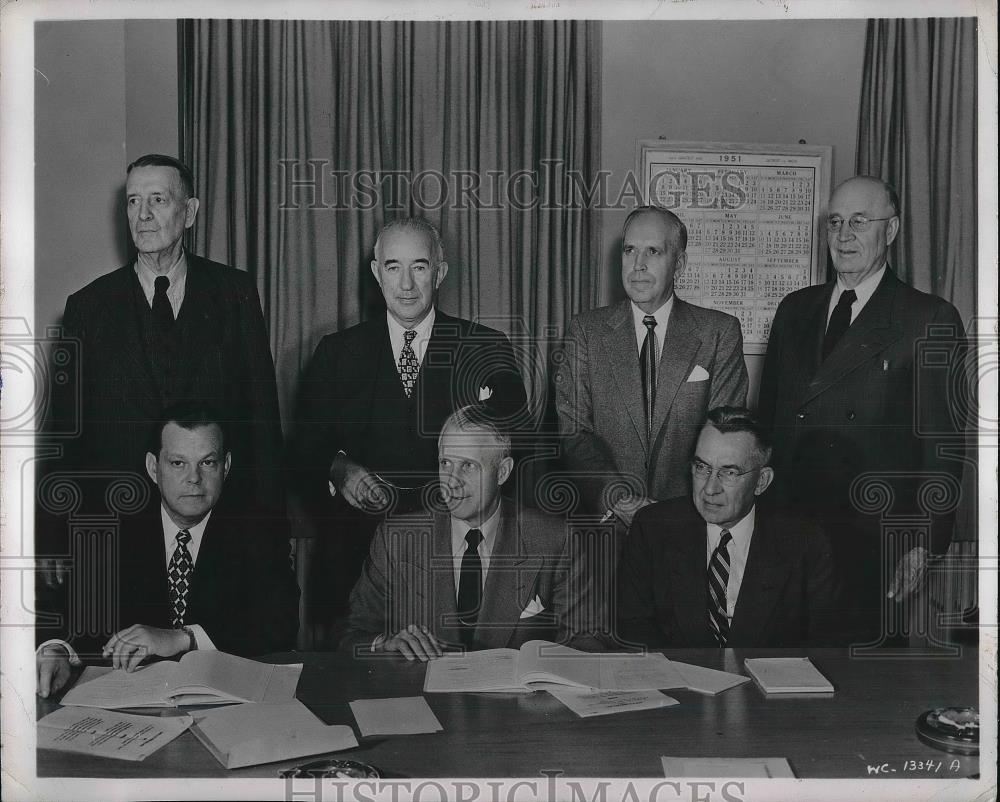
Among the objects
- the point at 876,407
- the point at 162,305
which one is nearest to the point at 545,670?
the point at 876,407

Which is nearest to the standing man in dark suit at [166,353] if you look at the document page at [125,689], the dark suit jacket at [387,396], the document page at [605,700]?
the dark suit jacket at [387,396]

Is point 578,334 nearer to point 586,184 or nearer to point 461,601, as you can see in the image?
point 586,184

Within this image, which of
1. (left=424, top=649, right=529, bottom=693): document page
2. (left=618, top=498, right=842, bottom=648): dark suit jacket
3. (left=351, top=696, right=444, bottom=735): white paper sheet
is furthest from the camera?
(left=618, top=498, right=842, bottom=648): dark suit jacket

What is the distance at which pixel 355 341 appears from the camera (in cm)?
323

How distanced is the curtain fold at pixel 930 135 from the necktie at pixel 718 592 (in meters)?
1.09

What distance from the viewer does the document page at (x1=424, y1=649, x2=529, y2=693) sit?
2809 mm

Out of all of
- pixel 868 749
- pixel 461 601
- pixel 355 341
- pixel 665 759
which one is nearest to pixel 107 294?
pixel 355 341

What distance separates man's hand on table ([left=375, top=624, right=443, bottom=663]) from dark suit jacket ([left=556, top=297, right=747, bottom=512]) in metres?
0.66

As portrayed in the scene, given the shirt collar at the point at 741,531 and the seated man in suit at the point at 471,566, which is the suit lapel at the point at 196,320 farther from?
the shirt collar at the point at 741,531

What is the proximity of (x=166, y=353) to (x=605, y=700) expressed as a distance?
1734mm

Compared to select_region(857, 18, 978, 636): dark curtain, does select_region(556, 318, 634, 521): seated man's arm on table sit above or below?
below

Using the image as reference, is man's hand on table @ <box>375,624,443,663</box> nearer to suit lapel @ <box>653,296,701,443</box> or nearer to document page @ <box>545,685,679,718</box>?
document page @ <box>545,685,679,718</box>

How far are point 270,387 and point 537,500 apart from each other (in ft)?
3.05

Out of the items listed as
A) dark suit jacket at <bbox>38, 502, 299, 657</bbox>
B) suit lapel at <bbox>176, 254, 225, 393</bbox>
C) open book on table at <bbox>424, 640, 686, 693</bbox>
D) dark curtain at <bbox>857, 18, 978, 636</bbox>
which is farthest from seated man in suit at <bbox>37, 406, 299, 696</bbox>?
dark curtain at <bbox>857, 18, 978, 636</bbox>
